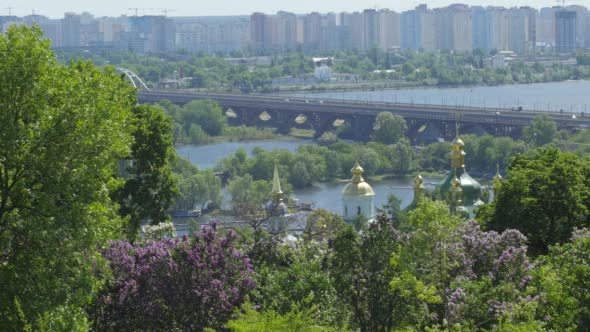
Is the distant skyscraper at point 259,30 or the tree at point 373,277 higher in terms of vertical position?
the distant skyscraper at point 259,30

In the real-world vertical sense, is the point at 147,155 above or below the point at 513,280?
above

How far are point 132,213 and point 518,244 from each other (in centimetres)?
255

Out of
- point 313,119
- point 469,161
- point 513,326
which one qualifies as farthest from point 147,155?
point 313,119

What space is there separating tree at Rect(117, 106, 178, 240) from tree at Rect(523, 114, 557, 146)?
2089cm

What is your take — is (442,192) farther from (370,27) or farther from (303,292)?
(370,27)

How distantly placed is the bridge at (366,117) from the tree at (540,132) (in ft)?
4.32

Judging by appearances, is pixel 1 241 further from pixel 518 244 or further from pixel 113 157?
pixel 518 244

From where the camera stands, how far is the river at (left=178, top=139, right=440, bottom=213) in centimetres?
2302

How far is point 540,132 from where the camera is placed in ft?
98.1

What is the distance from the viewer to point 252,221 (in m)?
8.80

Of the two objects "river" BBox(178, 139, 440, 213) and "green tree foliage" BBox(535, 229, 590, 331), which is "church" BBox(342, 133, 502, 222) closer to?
"green tree foliage" BBox(535, 229, 590, 331)

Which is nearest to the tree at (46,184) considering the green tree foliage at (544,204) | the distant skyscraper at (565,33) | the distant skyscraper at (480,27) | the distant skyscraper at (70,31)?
the green tree foliage at (544,204)

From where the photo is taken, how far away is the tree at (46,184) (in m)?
6.17

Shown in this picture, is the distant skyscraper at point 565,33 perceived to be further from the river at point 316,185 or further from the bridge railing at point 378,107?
the river at point 316,185
